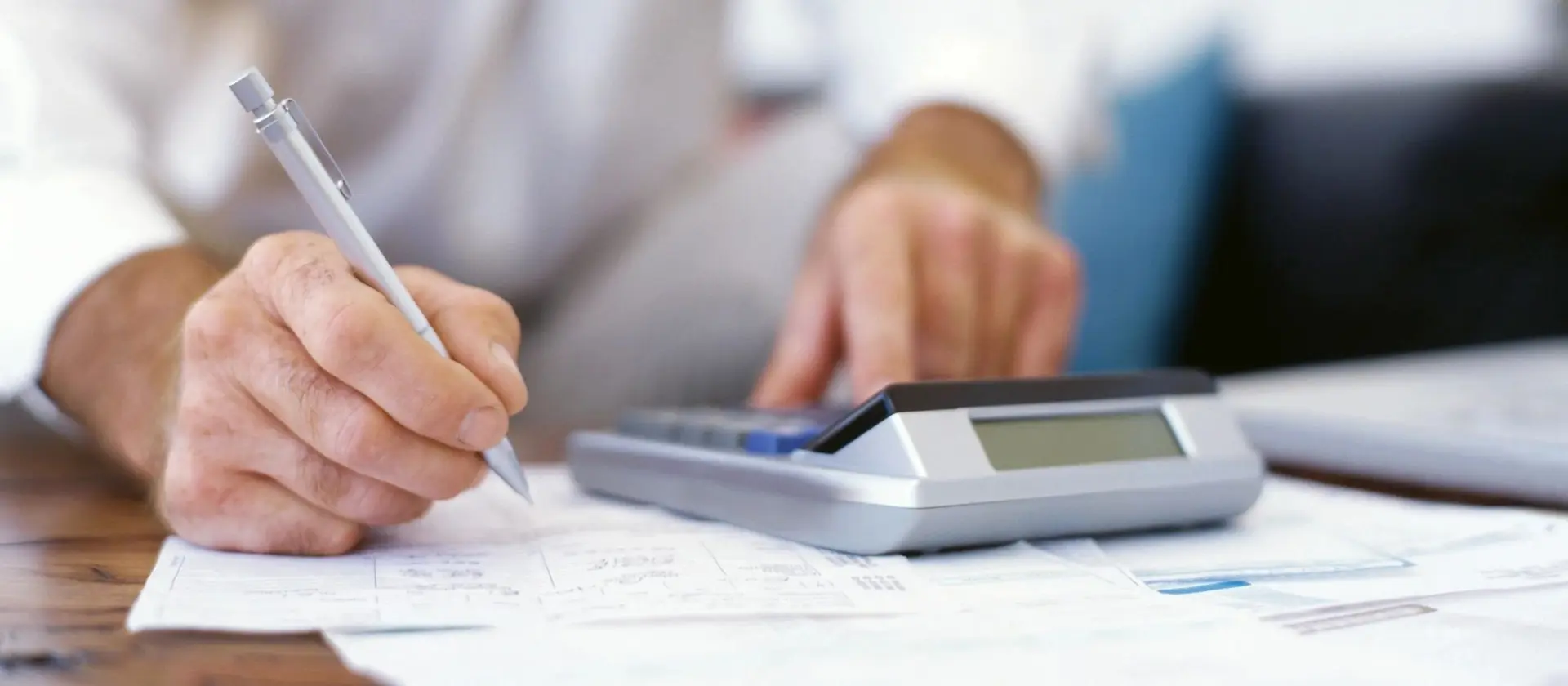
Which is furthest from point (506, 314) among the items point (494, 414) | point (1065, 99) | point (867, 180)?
point (1065, 99)

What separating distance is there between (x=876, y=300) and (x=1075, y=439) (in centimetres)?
20

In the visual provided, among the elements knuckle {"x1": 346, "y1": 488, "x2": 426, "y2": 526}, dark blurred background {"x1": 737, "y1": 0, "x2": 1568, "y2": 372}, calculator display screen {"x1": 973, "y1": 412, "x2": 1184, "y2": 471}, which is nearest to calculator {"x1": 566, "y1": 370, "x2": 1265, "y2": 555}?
calculator display screen {"x1": 973, "y1": 412, "x2": 1184, "y2": 471}

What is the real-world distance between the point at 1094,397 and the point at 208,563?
1.00 feet

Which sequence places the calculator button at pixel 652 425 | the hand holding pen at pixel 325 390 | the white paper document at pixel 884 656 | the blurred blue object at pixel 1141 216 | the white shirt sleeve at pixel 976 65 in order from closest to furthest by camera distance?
the white paper document at pixel 884 656 → the hand holding pen at pixel 325 390 → the calculator button at pixel 652 425 → the white shirt sleeve at pixel 976 65 → the blurred blue object at pixel 1141 216

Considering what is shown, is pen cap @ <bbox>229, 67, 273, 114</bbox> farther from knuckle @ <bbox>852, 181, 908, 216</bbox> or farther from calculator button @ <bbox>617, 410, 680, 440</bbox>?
knuckle @ <bbox>852, 181, 908, 216</bbox>

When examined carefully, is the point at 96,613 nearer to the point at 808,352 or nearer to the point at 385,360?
the point at 385,360

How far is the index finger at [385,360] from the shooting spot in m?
0.37

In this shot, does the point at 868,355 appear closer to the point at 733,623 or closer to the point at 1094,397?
the point at 1094,397

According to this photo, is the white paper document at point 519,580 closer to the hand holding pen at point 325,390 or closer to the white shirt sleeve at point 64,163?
the hand holding pen at point 325,390

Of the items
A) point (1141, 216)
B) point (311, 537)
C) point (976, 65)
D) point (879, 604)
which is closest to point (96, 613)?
point (311, 537)

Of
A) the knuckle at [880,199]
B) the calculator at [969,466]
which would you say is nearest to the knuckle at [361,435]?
the calculator at [969,466]

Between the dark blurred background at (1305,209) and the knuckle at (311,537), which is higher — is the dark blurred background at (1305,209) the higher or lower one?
the lower one

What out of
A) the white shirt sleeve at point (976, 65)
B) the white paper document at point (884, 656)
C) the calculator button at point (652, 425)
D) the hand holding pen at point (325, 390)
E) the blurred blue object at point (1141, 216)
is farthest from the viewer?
the blurred blue object at point (1141, 216)

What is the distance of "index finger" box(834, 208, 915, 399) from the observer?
0.60 meters
